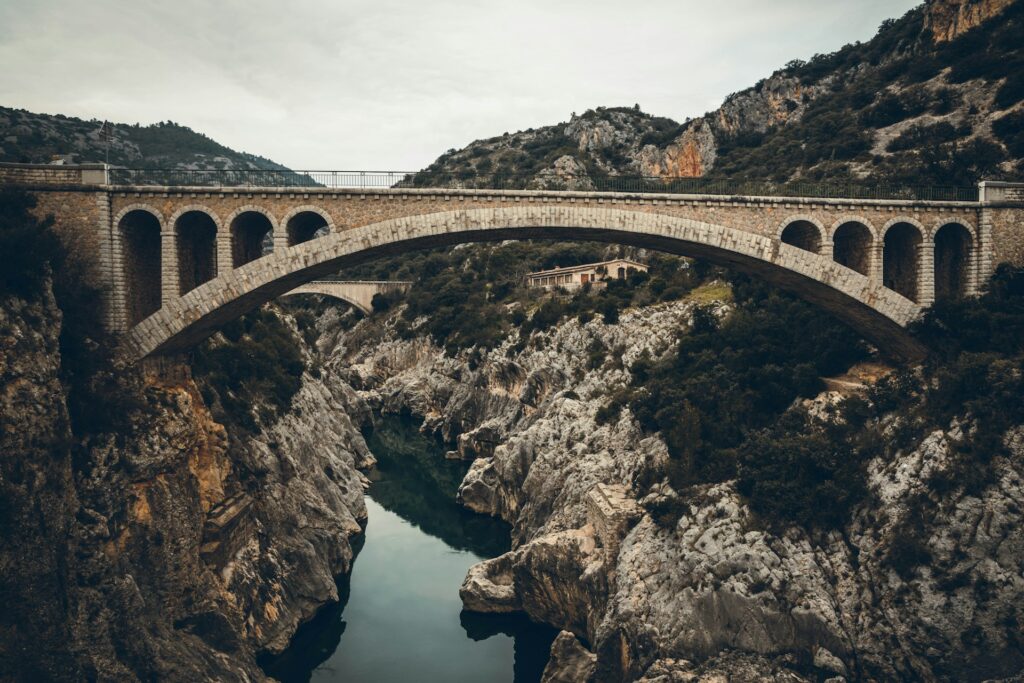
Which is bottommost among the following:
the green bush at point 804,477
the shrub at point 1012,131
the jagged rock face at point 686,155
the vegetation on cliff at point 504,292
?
the green bush at point 804,477

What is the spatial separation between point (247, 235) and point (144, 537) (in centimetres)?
1041

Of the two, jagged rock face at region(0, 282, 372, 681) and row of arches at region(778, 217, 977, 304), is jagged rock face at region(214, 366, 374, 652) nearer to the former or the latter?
jagged rock face at region(0, 282, 372, 681)

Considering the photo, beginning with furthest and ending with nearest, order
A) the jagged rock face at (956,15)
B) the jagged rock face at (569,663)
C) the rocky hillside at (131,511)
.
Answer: the jagged rock face at (956,15) < the jagged rock face at (569,663) < the rocky hillside at (131,511)

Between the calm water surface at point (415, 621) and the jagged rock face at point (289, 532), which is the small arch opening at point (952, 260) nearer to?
the calm water surface at point (415, 621)

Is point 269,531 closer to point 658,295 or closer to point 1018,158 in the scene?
point 658,295

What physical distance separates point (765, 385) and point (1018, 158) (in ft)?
68.0

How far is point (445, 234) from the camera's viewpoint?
22.7 meters

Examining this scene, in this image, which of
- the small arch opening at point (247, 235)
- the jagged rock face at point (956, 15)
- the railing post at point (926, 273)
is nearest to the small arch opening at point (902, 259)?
the railing post at point (926, 273)

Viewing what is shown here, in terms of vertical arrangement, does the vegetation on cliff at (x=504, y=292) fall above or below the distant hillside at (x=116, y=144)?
below

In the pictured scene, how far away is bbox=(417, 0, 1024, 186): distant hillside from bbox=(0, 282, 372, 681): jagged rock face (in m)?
13.3

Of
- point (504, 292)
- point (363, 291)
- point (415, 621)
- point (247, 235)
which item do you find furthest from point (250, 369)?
point (363, 291)

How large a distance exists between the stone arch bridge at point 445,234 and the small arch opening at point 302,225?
0.08 meters

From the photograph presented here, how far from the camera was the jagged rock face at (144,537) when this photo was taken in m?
15.0

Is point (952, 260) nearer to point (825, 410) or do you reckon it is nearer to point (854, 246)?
point (854, 246)
